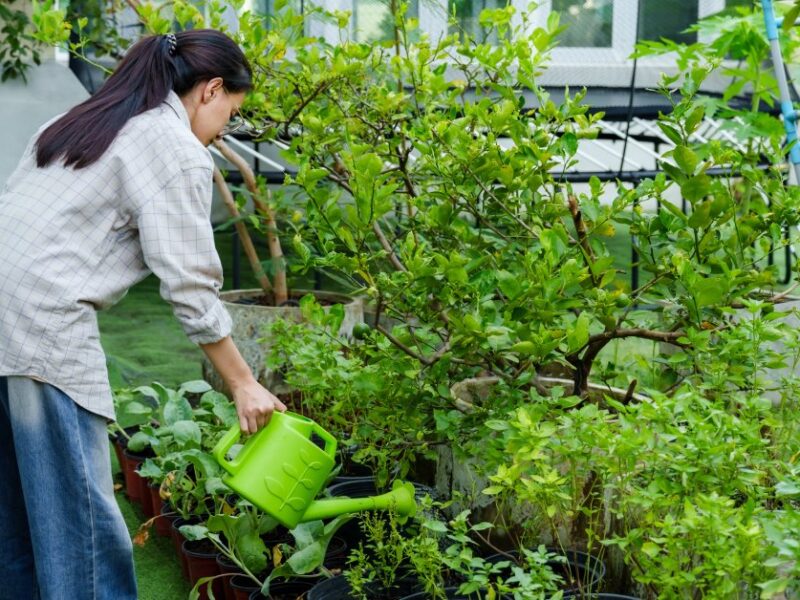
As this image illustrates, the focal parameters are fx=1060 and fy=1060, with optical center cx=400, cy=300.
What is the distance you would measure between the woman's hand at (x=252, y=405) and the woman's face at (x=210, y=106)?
0.53 metres

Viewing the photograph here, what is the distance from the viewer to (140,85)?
2.07 metres

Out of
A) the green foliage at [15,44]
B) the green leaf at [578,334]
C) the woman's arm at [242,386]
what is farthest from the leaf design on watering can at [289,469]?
the green foliage at [15,44]

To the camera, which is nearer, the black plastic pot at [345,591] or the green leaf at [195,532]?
the black plastic pot at [345,591]

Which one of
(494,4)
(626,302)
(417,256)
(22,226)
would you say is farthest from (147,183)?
(494,4)

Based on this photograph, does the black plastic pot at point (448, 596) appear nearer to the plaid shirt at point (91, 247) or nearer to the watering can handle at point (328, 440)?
the watering can handle at point (328, 440)

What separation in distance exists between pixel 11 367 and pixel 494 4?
209 inches

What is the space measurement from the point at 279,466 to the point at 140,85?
799 millimetres

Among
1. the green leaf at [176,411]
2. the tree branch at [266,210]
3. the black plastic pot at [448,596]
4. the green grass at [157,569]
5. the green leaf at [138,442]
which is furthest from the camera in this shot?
the tree branch at [266,210]

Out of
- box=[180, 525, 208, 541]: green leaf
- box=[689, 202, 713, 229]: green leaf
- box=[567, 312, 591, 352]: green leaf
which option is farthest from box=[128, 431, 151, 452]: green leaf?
box=[689, 202, 713, 229]: green leaf

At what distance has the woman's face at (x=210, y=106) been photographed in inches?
83.8

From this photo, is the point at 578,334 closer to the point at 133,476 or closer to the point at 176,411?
the point at 176,411

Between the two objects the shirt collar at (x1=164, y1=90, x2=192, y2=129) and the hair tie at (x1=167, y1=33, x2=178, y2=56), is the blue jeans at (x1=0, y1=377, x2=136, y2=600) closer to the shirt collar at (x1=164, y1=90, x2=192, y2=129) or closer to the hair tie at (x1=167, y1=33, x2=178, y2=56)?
the shirt collar at (x1=164, y1=90, x2=192, y2=129)

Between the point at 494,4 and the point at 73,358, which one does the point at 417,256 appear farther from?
the point at 494,4

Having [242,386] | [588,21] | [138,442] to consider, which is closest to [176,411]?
[138,442]
